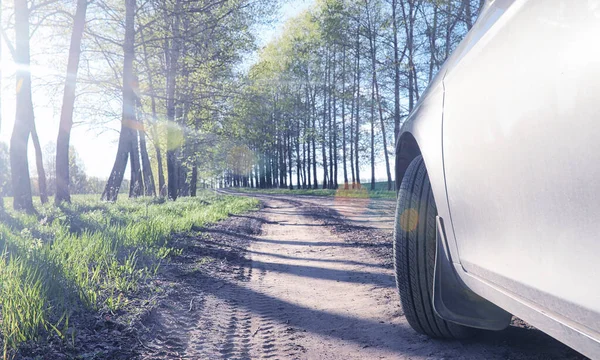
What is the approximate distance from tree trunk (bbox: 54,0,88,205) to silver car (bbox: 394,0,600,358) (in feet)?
39.6

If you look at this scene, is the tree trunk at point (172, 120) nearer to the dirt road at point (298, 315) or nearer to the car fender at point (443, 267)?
the dirt road at point (298, 315)

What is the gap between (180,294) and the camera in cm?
Result: 412

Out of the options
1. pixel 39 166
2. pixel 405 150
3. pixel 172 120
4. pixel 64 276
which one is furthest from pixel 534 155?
pixel 39 166

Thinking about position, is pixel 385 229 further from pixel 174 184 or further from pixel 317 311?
pixel 174 184

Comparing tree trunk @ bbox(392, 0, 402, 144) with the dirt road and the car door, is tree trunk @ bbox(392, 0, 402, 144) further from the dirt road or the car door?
the car door

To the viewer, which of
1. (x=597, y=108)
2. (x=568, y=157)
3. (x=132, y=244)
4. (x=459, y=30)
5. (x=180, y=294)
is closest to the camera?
(x=597, y=108)

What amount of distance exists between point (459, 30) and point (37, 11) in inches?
621

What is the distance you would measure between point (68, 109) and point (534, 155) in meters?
13.2

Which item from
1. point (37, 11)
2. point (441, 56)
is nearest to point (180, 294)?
point (37, 11)

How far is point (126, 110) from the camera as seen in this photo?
15016 mm

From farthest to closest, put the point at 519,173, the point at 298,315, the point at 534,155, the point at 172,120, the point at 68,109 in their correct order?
the point at 172,120 < the point at 68,109 < the point at 298,315 < the point at 519,173 < the point at 534,155

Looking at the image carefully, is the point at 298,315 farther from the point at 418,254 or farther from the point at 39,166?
the point at 39,166

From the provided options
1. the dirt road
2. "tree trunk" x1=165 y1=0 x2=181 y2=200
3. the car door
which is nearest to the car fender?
the car door

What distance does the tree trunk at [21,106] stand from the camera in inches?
427
